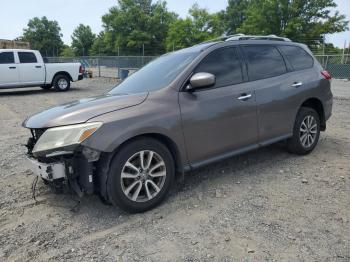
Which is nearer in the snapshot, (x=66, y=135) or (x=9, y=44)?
(x=66, y=135)

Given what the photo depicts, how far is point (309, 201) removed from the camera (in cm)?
360

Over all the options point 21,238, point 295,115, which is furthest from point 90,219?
point 295,115

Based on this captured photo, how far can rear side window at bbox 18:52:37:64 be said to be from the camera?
14.0m

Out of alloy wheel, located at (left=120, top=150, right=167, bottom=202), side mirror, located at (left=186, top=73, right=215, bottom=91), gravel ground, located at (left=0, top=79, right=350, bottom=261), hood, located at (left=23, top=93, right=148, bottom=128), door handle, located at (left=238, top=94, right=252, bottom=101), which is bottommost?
gravel ground, located at (left=0, top=79, right=350, bottom=261)

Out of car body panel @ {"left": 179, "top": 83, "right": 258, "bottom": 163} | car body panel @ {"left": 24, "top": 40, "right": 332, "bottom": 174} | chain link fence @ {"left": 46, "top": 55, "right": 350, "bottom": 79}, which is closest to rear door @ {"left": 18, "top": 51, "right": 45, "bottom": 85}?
chain link fence @ {"left": 46, "top": 55, "right": 350, "bottom": 79}

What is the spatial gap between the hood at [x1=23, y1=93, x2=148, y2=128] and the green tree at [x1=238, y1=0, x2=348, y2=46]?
38787mm

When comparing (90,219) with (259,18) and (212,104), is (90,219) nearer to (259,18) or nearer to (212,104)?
(212,104)

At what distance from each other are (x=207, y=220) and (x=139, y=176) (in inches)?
31.1

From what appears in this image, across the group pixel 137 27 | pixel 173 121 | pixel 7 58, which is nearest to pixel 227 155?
pixel 173 121

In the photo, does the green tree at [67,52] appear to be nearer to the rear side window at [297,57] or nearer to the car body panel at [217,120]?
the rear side window at [297,57]

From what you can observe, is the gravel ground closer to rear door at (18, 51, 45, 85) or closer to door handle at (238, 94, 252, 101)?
door handle at (238, 94, 252, 101)

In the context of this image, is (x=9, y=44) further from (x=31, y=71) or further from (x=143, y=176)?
(x=143, y=176)

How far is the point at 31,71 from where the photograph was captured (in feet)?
46.6

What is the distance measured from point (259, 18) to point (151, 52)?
24572mm
